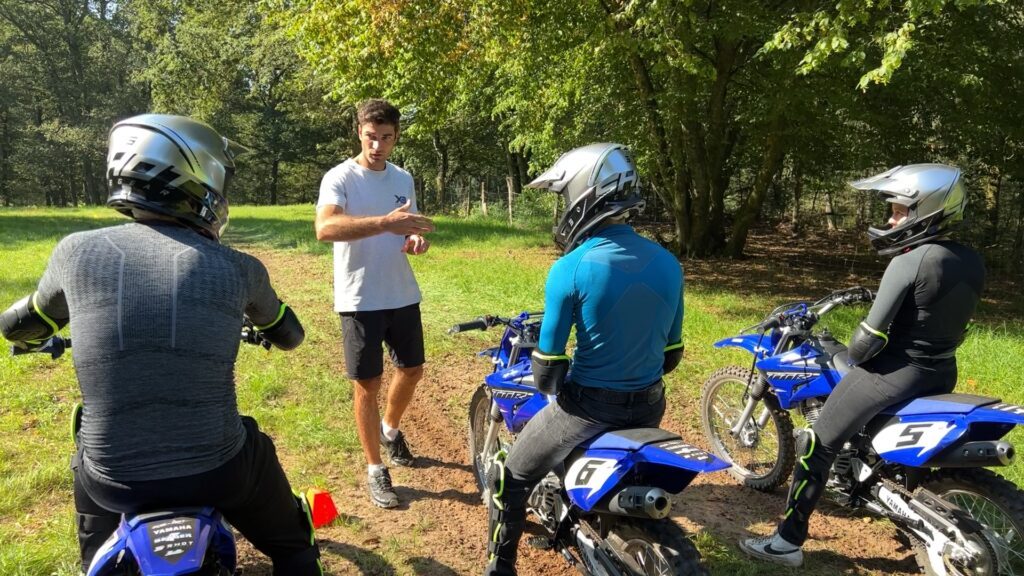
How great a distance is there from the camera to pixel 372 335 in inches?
165

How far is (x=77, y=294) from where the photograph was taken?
195 cm

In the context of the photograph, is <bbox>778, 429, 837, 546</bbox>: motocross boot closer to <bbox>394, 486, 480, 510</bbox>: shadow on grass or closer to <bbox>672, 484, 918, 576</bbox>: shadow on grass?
<bbox>672, 484, 918, 576</bbox>: shadow on grass

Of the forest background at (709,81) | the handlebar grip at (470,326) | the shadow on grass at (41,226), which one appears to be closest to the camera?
the handlebar grip at (470,326)

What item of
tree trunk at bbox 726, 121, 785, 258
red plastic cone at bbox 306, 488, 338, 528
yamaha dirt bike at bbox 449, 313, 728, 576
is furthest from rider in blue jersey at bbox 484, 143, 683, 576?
tree trunk at bbox 726, 121, 785, 258

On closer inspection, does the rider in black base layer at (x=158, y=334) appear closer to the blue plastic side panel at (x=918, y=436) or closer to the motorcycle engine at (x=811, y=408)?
the blue plastic side panel at (x=918, y=436)

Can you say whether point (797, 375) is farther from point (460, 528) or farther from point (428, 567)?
point (428, 567)

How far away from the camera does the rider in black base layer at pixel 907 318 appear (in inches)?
126

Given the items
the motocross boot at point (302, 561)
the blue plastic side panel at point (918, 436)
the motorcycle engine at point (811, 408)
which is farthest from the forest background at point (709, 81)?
the motocross boot at point (302, 561)

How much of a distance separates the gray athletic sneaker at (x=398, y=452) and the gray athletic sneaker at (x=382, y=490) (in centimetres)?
45

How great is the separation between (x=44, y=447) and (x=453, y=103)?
33.3 ft

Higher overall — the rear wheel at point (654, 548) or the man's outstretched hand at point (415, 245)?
the man's outstretched hand at point (415, 245)

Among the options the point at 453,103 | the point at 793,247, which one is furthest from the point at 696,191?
the point at 793,247

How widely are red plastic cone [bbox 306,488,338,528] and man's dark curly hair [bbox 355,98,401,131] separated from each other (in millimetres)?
2236

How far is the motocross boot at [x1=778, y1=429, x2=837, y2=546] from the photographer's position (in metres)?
3.58
